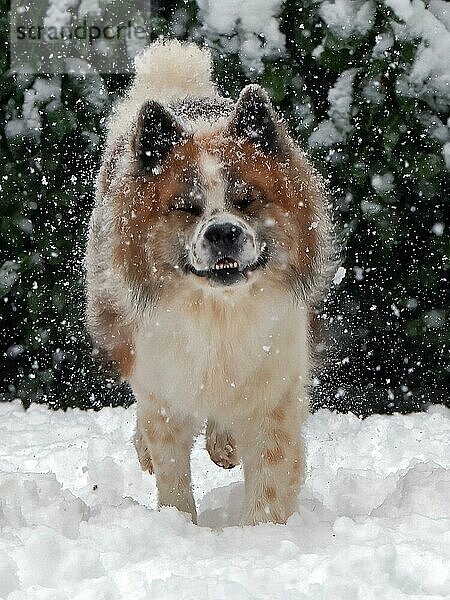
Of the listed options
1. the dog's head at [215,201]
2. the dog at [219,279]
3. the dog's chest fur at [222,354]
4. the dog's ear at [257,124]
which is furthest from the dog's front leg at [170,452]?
the dog's ear at [257,124]

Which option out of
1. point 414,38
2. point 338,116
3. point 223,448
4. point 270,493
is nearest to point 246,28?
point 338,116

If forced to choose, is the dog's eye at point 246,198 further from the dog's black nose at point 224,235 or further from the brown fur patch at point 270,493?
the brown fur patch at point 270,493

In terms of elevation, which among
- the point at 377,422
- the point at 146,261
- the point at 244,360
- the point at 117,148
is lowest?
the point at 377,422

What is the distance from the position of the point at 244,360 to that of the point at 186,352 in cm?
23

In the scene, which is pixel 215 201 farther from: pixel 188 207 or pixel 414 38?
pixel 414 38

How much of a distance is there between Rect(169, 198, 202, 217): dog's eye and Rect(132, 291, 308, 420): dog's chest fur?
13.4 inches

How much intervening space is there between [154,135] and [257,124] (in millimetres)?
391

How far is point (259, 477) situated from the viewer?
4062 mm

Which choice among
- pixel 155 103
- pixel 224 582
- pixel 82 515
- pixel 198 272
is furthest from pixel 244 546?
pixel 155 103

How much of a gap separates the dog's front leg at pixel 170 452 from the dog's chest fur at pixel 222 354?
12 cm

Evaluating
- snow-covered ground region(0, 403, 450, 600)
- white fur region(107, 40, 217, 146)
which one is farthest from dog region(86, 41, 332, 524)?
white fur region(107, 40, 217, 146)

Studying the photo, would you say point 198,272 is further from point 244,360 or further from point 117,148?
point 117,148

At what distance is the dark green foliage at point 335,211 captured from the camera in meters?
5.76

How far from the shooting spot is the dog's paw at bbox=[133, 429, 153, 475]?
5.01 meters
